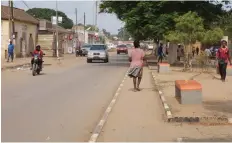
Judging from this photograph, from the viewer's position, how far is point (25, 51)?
52531 millimetres

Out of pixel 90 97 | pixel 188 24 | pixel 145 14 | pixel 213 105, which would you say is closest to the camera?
pixel 213 105

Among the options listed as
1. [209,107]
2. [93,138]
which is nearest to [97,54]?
[209,107]

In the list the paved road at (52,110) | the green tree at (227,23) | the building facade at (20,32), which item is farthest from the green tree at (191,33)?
the building facade at (20,32)

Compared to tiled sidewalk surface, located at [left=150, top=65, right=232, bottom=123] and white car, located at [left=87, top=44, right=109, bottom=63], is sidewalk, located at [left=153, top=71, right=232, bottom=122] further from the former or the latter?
white car, located at [left=87, top=44, right=109, bottom=63]

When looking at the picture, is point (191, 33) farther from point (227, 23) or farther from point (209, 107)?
point (209, 107)

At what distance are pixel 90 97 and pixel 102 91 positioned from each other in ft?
6.29

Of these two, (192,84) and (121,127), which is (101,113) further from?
(192,84)

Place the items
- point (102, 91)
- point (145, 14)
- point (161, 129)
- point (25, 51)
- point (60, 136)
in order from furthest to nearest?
point (25, 51), point (145, 14), point (102, 91), point (161, 129), point (60, 136)

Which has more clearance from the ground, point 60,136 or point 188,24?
point 188,24

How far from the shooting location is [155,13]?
30797 mm

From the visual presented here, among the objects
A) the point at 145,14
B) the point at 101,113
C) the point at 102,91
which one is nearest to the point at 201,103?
the point at 101,113

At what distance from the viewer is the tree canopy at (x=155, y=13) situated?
3019 cm

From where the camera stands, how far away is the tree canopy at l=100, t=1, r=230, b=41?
30188 mm

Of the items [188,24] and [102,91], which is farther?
[188,24]
